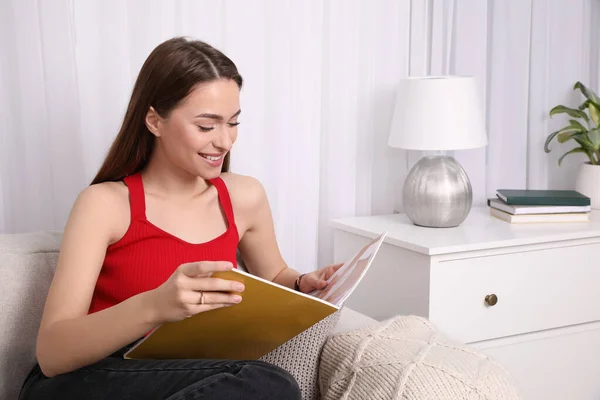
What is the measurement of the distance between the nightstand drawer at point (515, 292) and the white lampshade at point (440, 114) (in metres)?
0.34

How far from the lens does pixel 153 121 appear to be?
1406mm

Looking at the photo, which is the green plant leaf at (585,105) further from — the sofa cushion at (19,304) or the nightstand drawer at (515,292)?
the sofa cushion at (19,304)

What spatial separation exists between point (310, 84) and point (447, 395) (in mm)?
1206

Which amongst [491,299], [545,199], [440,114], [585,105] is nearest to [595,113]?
[585,105]

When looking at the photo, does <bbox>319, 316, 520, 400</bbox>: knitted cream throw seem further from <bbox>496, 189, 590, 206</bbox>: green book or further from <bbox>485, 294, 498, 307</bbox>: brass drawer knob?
<bbox>496, 189, 590, 206</bbox>: green book

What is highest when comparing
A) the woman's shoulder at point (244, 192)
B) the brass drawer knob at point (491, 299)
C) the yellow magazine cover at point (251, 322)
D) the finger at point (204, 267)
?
the woman's shoulder at point (244, 192)

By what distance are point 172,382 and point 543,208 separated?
1435 millimetres

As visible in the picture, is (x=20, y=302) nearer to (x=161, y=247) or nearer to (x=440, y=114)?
(x=161, y=247)

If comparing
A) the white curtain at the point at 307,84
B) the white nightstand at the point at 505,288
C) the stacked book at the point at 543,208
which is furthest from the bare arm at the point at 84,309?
the stacked book at the point at 543,208

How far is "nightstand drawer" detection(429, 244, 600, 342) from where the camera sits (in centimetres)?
194

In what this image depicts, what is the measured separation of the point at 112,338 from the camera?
1168 mm

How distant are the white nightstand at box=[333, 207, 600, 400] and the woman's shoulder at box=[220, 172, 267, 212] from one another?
487 mm

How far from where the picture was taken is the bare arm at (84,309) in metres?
1.16

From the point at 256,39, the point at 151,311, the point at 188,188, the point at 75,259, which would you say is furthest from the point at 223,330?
the point at 256,39
